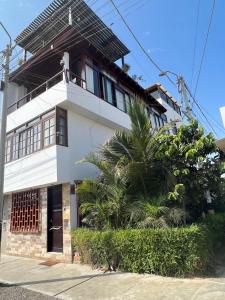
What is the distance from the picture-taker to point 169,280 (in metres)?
5.76

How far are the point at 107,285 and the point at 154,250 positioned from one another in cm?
142

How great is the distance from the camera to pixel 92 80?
11.8 meters

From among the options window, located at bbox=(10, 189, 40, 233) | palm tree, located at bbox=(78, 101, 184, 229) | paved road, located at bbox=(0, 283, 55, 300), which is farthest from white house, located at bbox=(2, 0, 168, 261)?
paved road, located at bbox=(0, 283, 55, 300)

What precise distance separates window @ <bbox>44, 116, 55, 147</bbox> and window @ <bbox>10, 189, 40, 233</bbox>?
2200 mm

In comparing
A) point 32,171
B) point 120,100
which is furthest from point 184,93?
point 32,171

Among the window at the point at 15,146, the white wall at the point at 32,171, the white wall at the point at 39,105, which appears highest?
the white wall at the point at 39,105

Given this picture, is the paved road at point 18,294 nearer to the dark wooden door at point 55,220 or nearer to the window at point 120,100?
the dark wooden door at point 55,220

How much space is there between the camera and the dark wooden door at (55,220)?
31.2 ft

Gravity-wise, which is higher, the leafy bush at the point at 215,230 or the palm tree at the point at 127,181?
the palm tree at the point at 127,181

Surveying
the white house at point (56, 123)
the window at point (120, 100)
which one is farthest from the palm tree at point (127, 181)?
the window at point (120, 100)

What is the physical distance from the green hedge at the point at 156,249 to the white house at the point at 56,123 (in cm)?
193

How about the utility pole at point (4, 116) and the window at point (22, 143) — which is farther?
the window at point (22, 143)

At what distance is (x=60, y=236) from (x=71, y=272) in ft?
7.24

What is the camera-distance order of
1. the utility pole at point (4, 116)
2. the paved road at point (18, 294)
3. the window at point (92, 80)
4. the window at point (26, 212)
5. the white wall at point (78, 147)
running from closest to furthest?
the paved road at point (18, 294), the utility pole at point (4, 116), the white wall at point (78, 147), the window at point (26, 212), the window at point (92, 80)
